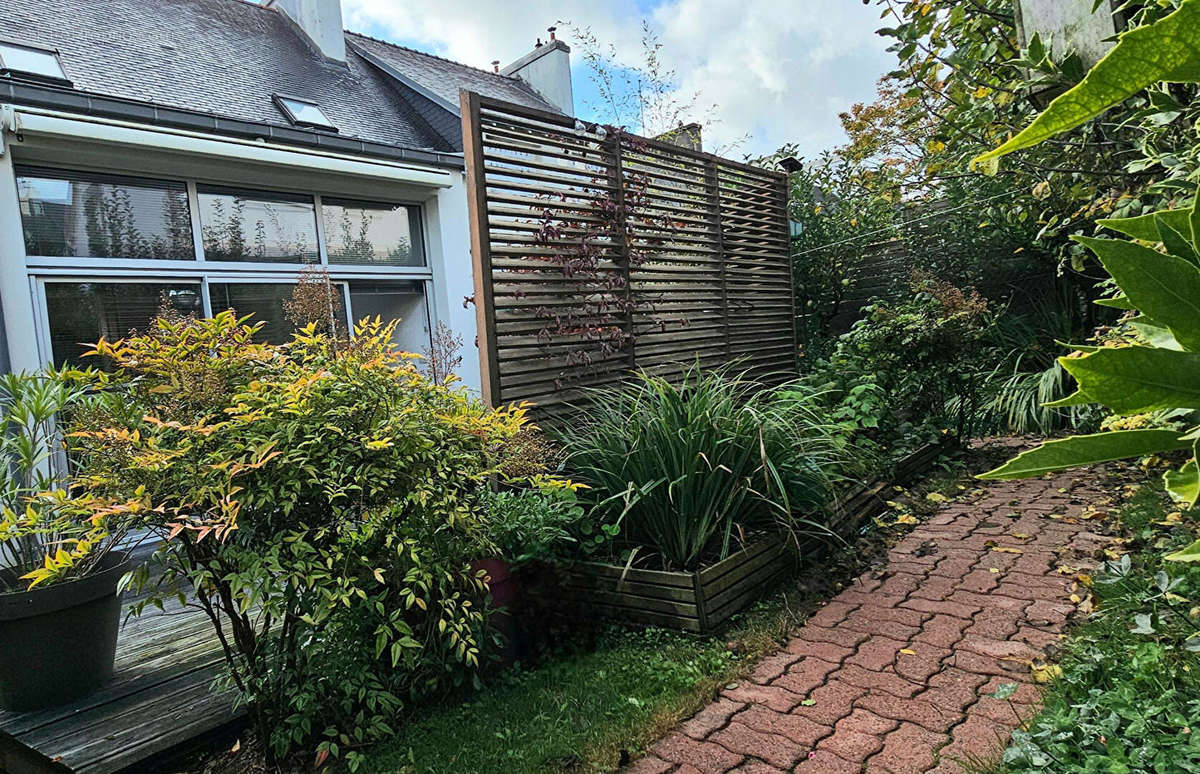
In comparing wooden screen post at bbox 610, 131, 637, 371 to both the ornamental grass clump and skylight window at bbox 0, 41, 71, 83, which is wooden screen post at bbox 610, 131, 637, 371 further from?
skylight window at bbox 0, 41, 71, 83

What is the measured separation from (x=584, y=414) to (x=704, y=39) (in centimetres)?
558

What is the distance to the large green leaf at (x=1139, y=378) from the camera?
1.26 feet

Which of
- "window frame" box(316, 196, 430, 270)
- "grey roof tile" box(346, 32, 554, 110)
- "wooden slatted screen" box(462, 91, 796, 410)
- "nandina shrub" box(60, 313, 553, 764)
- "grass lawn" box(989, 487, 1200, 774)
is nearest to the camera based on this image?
"grass lawn" box(989, 487, 1200, 774)

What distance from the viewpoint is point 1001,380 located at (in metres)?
6.56

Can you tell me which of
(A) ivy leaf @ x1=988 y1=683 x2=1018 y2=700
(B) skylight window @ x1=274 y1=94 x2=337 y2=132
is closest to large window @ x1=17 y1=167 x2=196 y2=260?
(B) skylight window @ x1=274 y1=94 x2=337 y2=132

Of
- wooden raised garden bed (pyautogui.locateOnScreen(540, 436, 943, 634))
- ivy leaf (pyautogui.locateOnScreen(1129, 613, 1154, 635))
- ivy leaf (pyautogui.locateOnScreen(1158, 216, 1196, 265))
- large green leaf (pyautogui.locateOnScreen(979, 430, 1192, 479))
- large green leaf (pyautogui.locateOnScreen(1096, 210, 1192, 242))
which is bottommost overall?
wooden raised garden bed (pyautogui.locateOnScreen(540, 436, 943, 634))

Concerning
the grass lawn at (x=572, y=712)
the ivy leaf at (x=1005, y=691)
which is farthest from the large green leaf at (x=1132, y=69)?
the ivy leaf at (x=1005, y=691)

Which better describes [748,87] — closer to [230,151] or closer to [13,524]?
[230,151]

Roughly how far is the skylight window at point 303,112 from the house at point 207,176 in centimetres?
3

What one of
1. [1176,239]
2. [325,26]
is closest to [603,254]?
[1176,239]

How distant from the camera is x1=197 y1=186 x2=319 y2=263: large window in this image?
18.2 ft

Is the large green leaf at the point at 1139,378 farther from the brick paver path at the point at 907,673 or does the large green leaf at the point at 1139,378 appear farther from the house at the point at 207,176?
the house at the point at 207,176

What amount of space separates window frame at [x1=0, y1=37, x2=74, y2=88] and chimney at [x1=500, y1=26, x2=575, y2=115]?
6304mm

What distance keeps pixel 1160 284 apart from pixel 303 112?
720 centimetres
